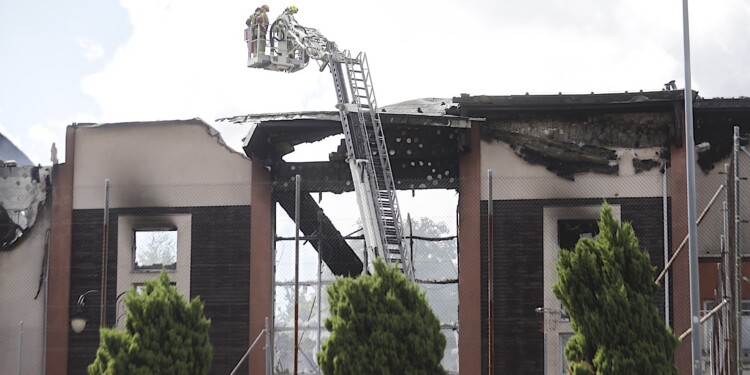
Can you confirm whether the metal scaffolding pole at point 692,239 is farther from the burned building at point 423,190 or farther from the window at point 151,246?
the window at point 151,246

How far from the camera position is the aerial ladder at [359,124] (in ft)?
86.7

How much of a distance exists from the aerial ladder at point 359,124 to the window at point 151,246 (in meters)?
4.51

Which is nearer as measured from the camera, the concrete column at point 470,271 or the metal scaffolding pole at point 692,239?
the metal scaffolding pole at point 692,239

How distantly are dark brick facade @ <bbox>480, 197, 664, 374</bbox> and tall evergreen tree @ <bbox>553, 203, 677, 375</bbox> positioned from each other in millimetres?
6315

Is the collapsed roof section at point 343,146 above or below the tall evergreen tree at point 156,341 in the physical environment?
above

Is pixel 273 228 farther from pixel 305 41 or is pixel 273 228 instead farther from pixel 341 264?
pixel 305 41

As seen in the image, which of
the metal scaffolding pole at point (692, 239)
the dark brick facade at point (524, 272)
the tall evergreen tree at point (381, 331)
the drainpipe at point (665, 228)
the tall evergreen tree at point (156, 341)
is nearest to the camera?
the metal scaffolding pole at point (692, 239)

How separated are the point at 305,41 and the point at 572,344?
11725 millimetres

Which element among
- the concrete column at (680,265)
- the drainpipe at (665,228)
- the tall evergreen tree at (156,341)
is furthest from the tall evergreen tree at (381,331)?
the concrete column at (680,265)

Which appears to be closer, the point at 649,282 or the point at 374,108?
the point at 649,282

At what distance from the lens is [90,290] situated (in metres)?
28.4

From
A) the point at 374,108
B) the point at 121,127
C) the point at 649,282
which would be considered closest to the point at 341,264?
the point at 374,108

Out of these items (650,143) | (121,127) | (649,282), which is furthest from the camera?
(121,127)

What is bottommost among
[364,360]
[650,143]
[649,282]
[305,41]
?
[364,360]
